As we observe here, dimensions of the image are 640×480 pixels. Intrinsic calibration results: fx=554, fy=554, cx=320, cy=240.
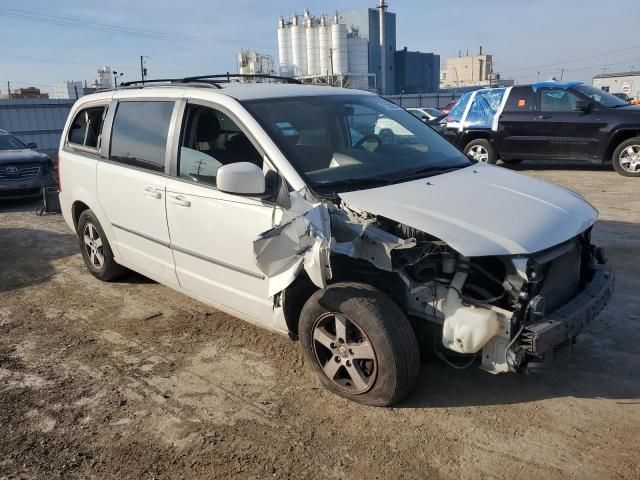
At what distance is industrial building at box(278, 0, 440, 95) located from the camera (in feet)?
194

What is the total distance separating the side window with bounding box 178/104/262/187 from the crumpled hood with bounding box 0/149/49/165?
7865mm

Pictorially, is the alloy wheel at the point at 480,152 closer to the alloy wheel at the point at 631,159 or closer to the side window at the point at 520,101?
the side window at the point at 520,101

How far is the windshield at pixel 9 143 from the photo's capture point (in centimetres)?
1119

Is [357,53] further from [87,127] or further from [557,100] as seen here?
[87,127]

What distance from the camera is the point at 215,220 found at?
12.3 feet

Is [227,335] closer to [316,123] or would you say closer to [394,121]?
[316,123]

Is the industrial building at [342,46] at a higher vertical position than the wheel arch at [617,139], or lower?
higher

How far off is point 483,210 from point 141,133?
2.85 metres

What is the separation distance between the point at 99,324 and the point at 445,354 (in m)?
2.97

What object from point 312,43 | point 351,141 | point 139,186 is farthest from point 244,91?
point 312,43

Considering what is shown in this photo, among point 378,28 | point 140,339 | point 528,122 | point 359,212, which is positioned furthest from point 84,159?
point 378,28

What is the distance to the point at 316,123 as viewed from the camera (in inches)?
157

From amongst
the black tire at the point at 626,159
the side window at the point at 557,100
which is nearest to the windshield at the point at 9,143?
the side window at the point at 557,100

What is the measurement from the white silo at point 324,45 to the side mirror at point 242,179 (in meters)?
58.4
